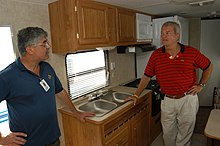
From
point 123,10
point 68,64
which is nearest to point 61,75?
point 68,64

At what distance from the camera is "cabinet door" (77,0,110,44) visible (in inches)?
68.5

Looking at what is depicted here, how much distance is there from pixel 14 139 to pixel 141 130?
165cm

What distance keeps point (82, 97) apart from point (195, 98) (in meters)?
1.38

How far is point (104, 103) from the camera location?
229cm

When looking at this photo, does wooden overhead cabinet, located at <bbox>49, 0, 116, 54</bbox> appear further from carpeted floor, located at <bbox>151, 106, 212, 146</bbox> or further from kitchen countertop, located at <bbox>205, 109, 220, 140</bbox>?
carpeted floor, located at <bbox>151, 106, 212, 146</bbox>

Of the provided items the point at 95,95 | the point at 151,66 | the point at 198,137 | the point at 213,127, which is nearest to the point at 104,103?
the point at 95,95

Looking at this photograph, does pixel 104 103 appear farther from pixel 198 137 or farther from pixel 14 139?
pixel 198 137

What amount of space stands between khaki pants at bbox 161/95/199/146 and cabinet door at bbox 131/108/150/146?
14.0 inches

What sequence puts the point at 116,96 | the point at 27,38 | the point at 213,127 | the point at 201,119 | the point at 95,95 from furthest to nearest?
the point at 201,119, the point at 116,96, the point at 95,95, the point at 213,127, the point at 27,38

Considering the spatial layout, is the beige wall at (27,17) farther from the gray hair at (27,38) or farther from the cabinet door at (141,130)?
the cabinet door at (141,130)

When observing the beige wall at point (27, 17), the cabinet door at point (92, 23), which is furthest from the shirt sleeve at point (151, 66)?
the beige wall at point (27, 17)

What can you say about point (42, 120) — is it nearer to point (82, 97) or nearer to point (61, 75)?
point (61, 75)

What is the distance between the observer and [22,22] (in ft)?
5.47

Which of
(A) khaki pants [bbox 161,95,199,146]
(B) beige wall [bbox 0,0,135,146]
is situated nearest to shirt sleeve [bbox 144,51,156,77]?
(A) khaki pants [bbox 161,95,199,146]
